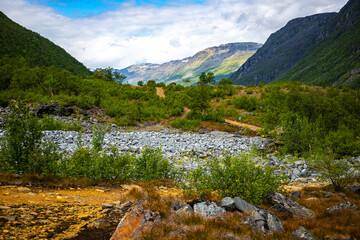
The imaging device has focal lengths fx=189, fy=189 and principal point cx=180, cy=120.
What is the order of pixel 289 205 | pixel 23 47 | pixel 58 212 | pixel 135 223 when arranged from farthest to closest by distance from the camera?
pixel 23 47 → pixel 289 205 → pixel 58 212 → pixel 135 223

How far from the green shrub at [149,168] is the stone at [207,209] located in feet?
14.6

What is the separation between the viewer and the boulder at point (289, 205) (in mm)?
6891

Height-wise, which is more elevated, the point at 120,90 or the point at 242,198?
the point at 120,90

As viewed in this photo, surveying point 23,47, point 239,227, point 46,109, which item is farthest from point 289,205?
point 23,47

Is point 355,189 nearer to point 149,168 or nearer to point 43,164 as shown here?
point 149,168

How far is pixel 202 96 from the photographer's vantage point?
38625 millimetres

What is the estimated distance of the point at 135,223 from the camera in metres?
5.20

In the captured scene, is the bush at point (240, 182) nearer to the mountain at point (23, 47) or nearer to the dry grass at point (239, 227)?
the dry grass at point (239, 227)

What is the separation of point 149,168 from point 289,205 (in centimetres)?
673

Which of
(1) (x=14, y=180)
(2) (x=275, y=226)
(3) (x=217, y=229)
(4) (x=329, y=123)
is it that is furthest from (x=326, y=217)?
(4) (x=329, y=123)

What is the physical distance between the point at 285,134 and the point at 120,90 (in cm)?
4195

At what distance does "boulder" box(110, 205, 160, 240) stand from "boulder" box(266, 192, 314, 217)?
468 centimetres

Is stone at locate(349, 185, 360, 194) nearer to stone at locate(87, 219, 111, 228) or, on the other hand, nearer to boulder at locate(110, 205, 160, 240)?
boulder at locate(110, 205, 160, 240)

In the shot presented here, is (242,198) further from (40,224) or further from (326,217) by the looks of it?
(40,224)
